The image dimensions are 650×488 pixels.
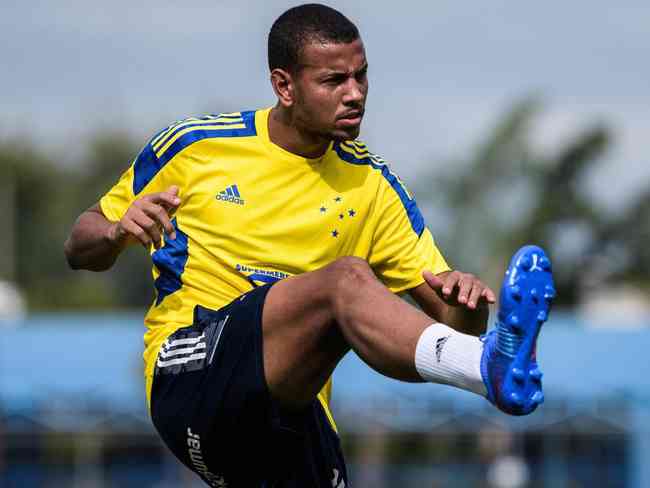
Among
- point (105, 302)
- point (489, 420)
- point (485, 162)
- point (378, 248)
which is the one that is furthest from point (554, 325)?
point (105, 302)

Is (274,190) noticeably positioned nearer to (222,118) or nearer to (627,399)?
(222,118)

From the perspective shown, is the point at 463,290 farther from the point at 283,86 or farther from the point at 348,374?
the point at 348,374

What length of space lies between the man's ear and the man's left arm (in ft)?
3.58

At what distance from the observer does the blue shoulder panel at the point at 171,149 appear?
658 centimetres

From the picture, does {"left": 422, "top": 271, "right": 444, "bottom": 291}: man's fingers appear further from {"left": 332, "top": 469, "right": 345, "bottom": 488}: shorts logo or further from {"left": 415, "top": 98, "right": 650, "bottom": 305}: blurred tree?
{"left": 415, "top": 98, "right": 650, "bottom": 305}: blurred tree

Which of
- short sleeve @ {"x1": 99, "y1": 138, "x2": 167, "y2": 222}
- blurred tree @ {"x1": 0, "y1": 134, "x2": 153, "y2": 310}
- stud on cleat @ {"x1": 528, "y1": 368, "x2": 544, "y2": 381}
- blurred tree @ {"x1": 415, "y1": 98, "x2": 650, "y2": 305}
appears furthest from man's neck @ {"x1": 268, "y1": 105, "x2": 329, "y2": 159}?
blurred tree @ {"x1": 0, "y1": 134, "x2": 153, "y2": 310}

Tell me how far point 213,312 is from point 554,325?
20.1 metres

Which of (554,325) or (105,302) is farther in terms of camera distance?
(105,302)

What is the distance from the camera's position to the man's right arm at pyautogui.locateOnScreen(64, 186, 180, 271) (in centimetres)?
569

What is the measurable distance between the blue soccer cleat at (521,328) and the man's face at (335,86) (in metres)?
1.61

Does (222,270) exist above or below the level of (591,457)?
above

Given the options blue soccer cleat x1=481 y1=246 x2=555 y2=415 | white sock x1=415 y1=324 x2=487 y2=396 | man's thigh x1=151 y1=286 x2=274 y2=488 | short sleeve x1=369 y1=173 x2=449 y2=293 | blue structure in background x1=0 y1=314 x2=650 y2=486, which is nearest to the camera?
blue soccer cleat x1=481 y1=246 x2=555 y2=415

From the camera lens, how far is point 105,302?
49.0 m

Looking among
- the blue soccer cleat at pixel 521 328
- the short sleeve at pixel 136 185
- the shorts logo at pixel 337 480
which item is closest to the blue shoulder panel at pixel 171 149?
the short sleeve at pixel 136 185
